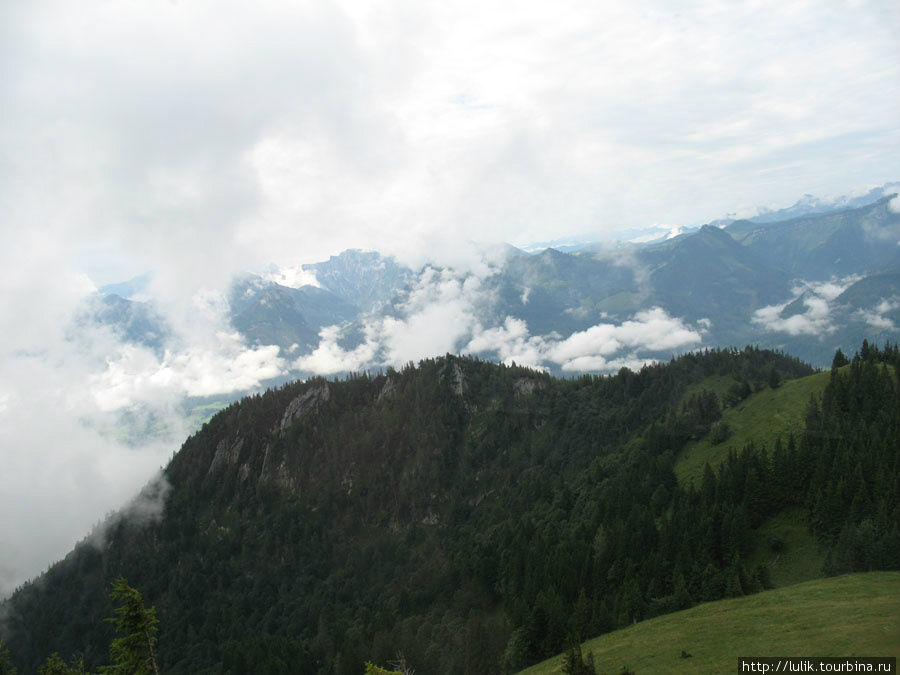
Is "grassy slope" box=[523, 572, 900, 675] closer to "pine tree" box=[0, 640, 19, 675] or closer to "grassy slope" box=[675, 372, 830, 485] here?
"grassy slope" box=[675, 372, 830, 485]

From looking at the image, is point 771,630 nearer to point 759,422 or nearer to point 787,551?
point 787,551

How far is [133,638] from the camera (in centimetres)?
4275

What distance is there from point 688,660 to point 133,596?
51617mm

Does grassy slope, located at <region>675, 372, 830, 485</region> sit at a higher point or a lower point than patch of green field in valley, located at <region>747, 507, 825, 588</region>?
higher

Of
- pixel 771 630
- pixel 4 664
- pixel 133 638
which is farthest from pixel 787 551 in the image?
pixel 4 664

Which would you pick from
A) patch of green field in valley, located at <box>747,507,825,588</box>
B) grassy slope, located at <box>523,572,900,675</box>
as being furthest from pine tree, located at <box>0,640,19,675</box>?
patch of green field in valley, located at <box>747,507,825,588</box>

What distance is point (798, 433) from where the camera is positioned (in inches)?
4407

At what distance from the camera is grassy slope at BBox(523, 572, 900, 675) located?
44.7 meters

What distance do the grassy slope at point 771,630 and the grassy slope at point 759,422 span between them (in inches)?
2356

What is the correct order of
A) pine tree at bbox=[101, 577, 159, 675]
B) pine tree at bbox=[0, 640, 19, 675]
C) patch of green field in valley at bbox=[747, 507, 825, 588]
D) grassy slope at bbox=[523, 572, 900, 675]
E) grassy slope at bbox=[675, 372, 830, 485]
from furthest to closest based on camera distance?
grassy slope at bbox=[675, 372, 830, 485], patch of green field in valley at bbox=[747, 507, 825, 588], pine tree at bbox=[0, 640, 19, 675], grassy slope at bbox=[523, 572, 900, 675], pine tree at bbox=[101, 577, 159, 675]

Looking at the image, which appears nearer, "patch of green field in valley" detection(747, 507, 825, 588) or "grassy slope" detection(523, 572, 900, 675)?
"grassy slope" detection(523, 572, 900, 675)

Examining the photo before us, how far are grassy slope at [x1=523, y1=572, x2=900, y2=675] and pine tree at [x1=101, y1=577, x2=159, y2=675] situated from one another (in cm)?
4501

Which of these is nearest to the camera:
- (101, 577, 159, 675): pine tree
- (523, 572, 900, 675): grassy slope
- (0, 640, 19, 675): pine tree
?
(101, 577, 159, 675): pine tree

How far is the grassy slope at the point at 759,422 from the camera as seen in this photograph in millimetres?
121125
